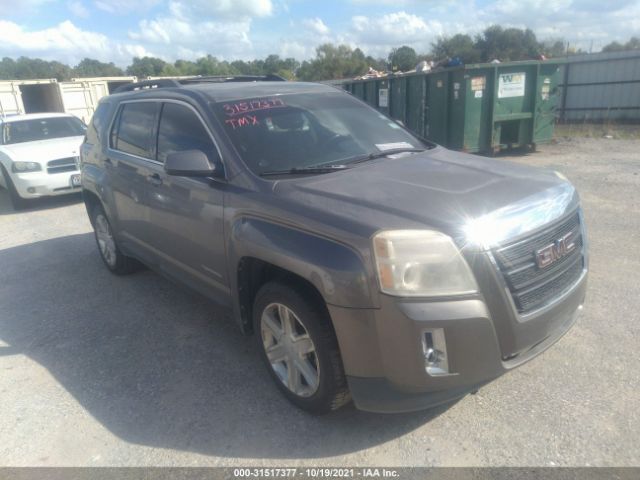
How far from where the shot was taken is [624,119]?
684 inches

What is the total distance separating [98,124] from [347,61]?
56464mm

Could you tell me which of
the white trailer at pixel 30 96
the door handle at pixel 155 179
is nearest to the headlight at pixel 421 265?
the door handle at pixel 155 179

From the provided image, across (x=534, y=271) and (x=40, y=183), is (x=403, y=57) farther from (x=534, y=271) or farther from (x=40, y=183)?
(x=534, y=271)

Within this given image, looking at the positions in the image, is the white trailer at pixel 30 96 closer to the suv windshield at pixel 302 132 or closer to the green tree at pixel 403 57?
the suv windshield at pixel 302 132

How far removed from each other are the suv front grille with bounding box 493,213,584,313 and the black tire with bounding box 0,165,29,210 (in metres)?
9.20

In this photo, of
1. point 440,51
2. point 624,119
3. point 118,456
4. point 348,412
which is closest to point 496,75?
point 624,119


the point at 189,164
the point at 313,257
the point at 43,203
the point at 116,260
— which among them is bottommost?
the point at 43,203

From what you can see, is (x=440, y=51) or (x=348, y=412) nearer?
(x=348, y=412)

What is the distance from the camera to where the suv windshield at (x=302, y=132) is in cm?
327

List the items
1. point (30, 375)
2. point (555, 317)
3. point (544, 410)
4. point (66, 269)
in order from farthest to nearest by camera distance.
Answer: point (66, 269)
point (30, 375)
point (544, 410)
point (555, 317)

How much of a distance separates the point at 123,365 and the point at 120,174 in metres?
1.81

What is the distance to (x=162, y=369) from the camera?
3.58 metres

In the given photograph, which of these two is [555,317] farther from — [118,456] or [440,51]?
[440,51]

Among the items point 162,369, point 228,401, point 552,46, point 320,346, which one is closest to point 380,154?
point 320,346
